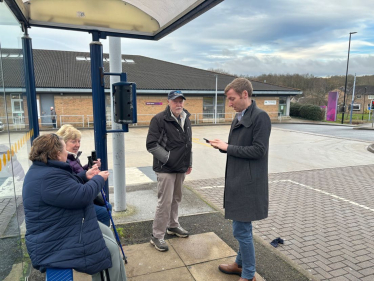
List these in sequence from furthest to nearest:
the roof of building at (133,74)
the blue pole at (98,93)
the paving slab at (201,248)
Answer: the roof of building at (133,74) → the blue pole at (98,93) → the paving slab at (201,248)

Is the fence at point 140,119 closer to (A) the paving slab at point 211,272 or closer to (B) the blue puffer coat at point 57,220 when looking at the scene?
(A) the paving slab at point 211,272

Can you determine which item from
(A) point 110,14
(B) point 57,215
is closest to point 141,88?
(A) point 110,14

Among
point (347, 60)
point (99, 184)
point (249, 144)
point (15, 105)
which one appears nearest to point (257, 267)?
point (249, 144)

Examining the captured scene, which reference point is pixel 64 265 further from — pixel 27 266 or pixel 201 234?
pixel 201 234

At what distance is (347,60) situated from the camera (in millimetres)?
28859

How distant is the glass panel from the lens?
91.4 inches

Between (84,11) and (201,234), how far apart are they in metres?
3.38

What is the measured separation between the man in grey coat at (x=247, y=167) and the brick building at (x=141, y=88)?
792 inches

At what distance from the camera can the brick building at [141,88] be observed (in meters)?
22.1

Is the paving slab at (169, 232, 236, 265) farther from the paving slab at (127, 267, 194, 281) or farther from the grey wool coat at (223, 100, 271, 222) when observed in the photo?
the grey wool coat at (223, 100, 271, 222)

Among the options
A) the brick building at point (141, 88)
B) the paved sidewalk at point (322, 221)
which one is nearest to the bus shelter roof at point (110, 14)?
the paved sidewalk at point (322, 221)

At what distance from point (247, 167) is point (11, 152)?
217cm

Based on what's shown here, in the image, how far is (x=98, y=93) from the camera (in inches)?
139

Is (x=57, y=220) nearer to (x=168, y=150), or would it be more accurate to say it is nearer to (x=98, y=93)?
(x=168, y=150)
